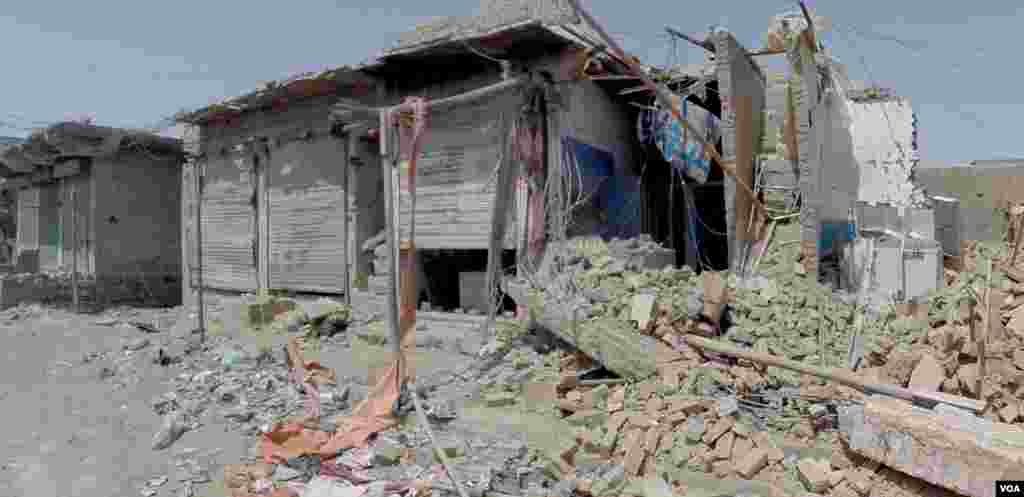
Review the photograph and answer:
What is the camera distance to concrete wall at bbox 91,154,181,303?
11984 mm

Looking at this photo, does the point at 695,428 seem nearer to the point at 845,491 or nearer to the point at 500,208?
the point at 845,491

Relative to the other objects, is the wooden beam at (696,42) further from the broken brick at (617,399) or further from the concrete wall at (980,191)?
the concrete wall at (980,191)

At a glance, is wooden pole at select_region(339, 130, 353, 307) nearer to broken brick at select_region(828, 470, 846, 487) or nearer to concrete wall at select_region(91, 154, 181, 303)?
concrete wall at select_region(91, 154, 181, 303)

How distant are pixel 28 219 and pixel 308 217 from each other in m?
9.94

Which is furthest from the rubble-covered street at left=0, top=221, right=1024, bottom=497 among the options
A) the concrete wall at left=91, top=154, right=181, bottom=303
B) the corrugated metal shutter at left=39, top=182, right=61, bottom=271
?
the corrugated metal shutter at left=39, top=182, right=61, bottom=271

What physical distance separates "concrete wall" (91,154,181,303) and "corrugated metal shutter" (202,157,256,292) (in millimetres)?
2419

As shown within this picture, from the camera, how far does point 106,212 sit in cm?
1201

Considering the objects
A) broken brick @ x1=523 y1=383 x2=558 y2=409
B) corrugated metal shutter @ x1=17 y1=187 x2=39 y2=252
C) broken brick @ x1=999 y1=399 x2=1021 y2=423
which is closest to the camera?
broken brick @ x1=999 y1=399 x2=1021 y2=423

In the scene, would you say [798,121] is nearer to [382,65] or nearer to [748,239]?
[748,239]

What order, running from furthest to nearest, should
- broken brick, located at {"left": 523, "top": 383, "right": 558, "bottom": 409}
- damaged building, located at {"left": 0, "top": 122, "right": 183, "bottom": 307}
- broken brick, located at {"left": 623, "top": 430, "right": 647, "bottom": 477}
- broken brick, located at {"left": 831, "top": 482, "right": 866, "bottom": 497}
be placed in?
damaged building, located at {"left": 0, "top": 122, "right": 183, "bottom": 307} < broken brick, located at {"left": 523, "top": 383, "right": 558, "bottom": 409} < broken brick, located at {"left": 623, "top": 430, "right": 647, "bottom": 477} < broken brick, located at {"left": 831, "top": 482, "right": 866, "bottom": 497}

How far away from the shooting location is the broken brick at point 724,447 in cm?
415

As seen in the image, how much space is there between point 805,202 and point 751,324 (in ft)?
6.74

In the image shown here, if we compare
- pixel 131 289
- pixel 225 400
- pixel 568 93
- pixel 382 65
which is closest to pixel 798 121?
pixel 568 93

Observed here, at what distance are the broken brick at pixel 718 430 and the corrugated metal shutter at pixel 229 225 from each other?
8560mm
